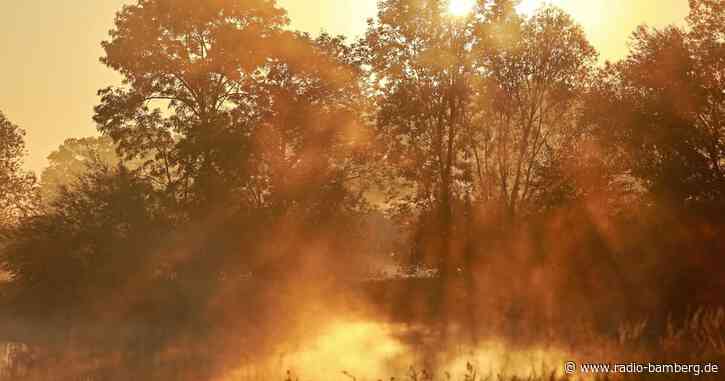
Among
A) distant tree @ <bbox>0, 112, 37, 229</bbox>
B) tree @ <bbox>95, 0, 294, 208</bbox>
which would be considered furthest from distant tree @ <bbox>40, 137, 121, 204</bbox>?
tree @ <bbox>95, 0, 294, 208</bbox>

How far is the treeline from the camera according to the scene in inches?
1331

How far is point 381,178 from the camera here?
4944cm

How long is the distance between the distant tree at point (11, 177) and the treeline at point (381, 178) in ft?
89.0

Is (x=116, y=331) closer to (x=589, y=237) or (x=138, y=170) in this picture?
(x=138, y=170)

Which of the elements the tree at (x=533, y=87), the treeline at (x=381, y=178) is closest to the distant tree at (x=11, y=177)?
the treeline at (x=381, y=178)

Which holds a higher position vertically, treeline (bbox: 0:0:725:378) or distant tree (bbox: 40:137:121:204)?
distant tree (bbox: 40:137:121:204)

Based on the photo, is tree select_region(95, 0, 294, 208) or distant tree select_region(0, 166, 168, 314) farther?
tree select_region(95, 0, 294, 208)

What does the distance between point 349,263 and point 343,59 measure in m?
13.9

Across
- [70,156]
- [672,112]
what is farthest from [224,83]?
[70,156]

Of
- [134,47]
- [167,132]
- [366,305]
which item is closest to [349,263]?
[366,305]

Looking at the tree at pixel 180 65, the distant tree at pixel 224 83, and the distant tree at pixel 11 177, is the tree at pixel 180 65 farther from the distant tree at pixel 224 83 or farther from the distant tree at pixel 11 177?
the distant tree at pixel 11 177

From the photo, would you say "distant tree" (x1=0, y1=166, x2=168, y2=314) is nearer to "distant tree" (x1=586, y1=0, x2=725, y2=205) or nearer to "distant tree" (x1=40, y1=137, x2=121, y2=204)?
"distant tree" (x1=586, y1=0, x2=725, y2=205)

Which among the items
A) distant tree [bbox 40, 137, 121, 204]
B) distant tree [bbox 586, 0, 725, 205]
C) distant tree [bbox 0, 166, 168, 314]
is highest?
distant tree [bbox 40, 137, 121, 204]

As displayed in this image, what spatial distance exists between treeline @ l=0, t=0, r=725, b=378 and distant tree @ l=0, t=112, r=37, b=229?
27.1 meters
